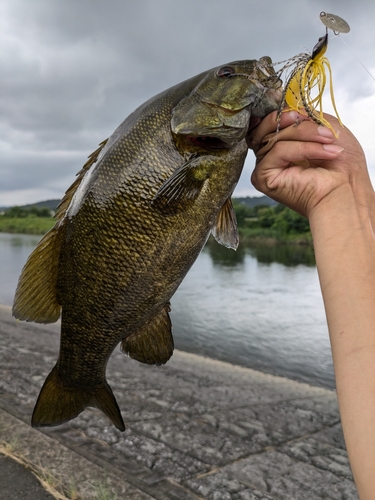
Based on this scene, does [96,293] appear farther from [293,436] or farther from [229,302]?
[229,302]

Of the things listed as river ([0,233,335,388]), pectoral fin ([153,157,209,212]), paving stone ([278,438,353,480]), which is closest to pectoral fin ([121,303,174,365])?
pectoral fin ([153,157,209,212])

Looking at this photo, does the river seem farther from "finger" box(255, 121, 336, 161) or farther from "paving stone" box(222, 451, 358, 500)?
"finger" box(255, 121, 336, 161)

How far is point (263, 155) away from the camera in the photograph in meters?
2.19

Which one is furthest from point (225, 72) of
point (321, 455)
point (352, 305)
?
point (321, 455)

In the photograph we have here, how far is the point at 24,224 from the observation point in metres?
94.5

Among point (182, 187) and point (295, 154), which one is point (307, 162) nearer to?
point (295, 154)

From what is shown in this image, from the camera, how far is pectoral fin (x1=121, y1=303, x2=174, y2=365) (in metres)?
2.41

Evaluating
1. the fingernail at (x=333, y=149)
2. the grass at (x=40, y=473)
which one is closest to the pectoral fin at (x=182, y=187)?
the fingernail at (x=333, y=149)

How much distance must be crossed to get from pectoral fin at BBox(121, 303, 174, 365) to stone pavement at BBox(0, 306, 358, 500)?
2087 mm

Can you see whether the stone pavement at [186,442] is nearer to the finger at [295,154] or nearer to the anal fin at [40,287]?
the anal fin at [40,287]

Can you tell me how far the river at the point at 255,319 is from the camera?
45.4 feet

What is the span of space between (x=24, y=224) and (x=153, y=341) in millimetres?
97710

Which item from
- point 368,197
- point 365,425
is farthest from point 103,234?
point 365,425

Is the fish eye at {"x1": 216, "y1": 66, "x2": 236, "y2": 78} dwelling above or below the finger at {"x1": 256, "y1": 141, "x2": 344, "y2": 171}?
above
